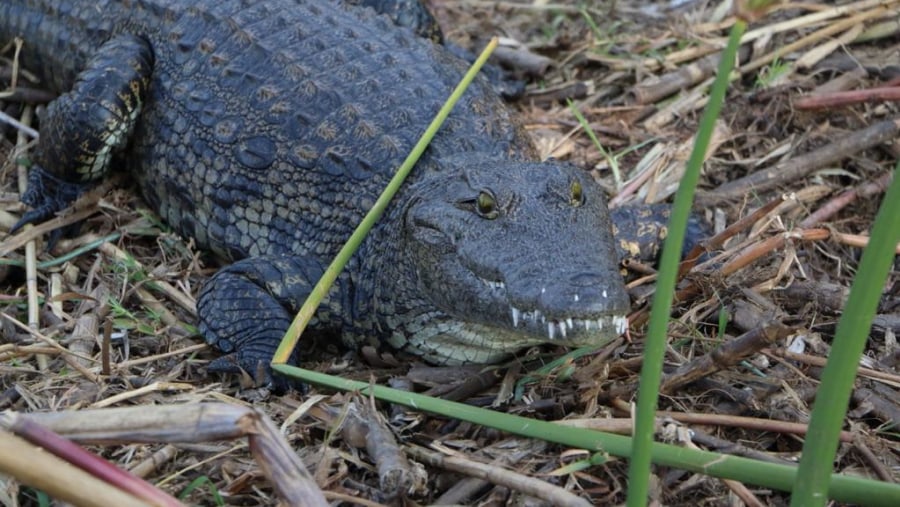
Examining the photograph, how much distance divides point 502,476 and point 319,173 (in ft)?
5.05

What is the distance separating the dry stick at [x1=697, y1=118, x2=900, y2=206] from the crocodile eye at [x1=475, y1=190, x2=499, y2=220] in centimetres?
139

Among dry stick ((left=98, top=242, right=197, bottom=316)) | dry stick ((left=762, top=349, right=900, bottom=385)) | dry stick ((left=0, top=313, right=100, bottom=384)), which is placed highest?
dry stick ((left=762, top=349, right=900, bottom=385))

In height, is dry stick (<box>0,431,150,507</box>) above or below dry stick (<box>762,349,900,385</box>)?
above

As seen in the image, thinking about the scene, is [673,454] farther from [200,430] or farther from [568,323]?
[200,430]

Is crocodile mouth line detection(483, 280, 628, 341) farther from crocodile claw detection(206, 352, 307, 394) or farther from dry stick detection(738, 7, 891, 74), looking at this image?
dry stick detection(738, 7, 891, 74)

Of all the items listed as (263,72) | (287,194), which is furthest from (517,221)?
(263,72)

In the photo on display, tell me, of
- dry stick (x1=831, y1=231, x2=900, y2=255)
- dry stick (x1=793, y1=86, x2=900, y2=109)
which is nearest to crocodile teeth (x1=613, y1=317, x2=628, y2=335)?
dry stick (x1=831, y1=231, x2=900, y2=255)

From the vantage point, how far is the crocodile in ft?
8.78

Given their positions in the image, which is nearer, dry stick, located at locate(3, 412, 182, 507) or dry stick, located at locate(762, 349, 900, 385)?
dry stick, located at locate(3, 412, 182, 507)

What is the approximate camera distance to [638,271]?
343 centimetres

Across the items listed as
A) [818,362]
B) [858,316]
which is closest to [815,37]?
[818,362]

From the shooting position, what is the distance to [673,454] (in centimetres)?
198

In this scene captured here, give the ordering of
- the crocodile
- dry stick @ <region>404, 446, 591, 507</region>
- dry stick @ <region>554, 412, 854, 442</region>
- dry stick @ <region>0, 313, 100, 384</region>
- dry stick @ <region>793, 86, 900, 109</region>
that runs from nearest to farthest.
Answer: dry stick @ <region>404, 446, 591, 507</region>
dry stick @ <region>554, 412, 854, 442</region>
the crocodile
dry stick @ <region>0, 313, 100, 384</region>
dry stick @ <region>793, 86, 900, 109</region>

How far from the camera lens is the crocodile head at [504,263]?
7.76 feet
